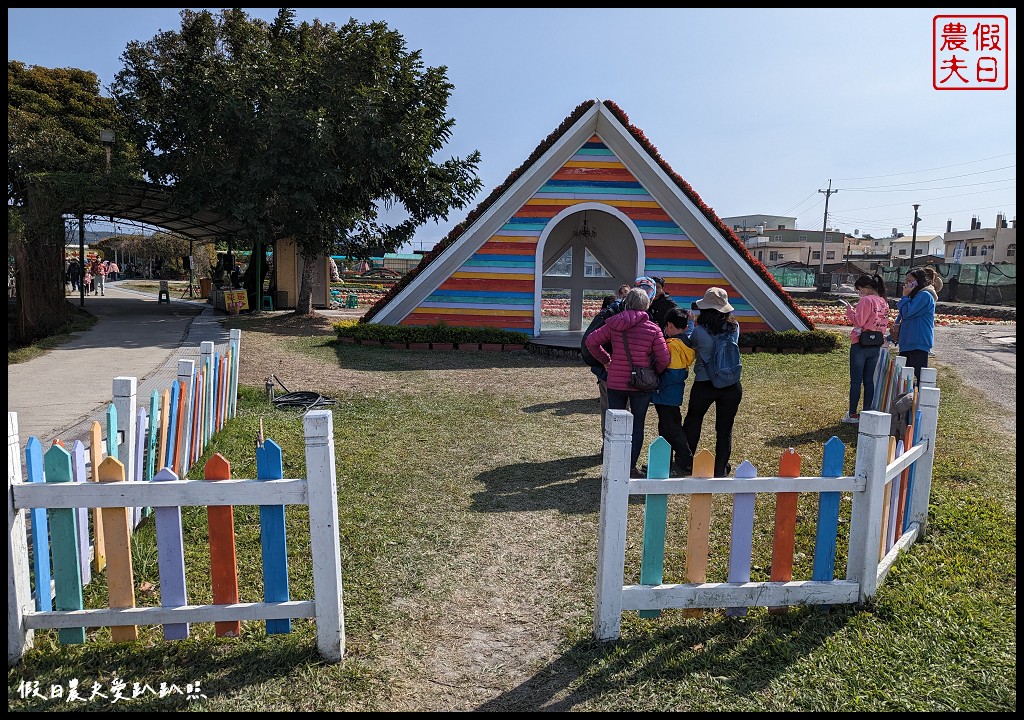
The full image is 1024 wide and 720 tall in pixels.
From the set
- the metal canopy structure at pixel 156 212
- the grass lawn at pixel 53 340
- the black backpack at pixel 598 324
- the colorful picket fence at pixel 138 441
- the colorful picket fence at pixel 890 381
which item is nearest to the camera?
the colorful picket fence at pixel 138 441

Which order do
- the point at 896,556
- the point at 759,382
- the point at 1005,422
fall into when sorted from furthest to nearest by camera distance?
the point at 759,382 → the point at 1005,422 → the point at 896,556

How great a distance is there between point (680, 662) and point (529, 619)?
2.83 ft

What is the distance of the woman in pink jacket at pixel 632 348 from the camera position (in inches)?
237

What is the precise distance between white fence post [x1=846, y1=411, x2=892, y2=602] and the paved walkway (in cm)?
658

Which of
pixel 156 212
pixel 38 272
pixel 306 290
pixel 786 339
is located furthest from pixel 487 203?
pixel 156 212

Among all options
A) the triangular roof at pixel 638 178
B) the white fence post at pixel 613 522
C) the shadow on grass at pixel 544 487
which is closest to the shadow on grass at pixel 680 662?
the white fence post at pixel 613 522

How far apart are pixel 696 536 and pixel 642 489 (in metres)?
0.45

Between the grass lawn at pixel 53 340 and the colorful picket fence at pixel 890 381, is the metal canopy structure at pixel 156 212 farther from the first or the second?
the colorful picket fence at pixel 890 381

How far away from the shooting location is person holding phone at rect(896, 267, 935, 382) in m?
8.26

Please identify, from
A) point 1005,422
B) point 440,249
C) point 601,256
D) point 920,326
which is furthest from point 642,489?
point 601,256

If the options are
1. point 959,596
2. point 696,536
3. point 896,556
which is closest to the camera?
point 696,536

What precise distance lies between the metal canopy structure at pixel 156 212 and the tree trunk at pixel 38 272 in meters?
1.80

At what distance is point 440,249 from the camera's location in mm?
15617

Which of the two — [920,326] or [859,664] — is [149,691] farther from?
[920,326]
